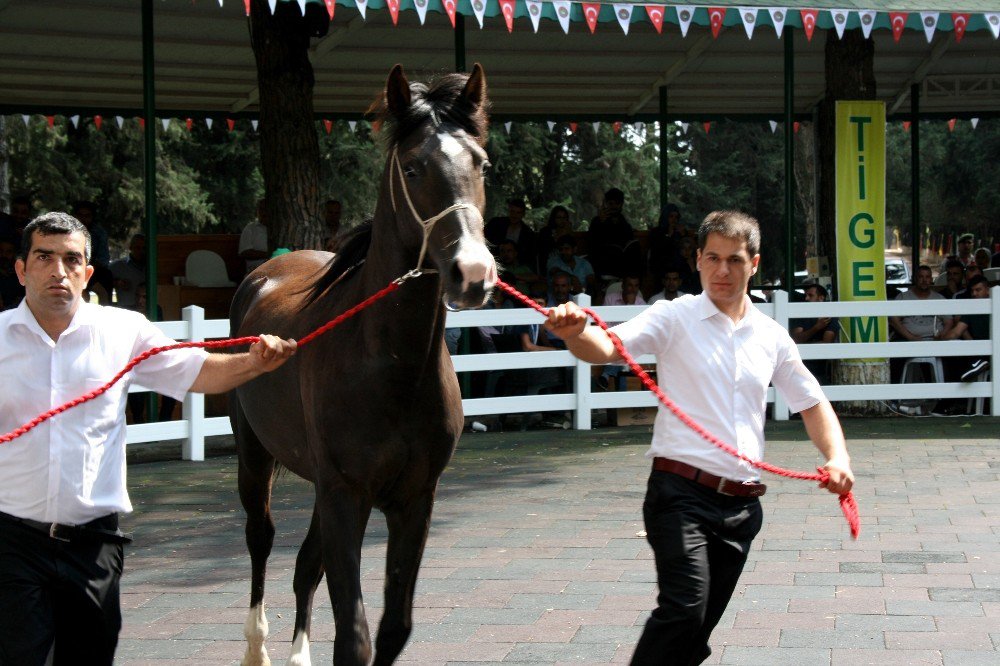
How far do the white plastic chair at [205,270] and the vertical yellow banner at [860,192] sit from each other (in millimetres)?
6695

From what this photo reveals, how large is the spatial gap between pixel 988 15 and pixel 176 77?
35.0 feet

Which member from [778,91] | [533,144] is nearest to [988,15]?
[778,91]

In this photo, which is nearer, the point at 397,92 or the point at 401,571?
the point at 397,92

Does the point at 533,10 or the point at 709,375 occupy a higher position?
the point at 533,10

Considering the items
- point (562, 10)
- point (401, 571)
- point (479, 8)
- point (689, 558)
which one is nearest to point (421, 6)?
point (479, 8)

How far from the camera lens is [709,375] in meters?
4.21

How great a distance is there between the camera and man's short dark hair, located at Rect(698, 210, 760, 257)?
165 inches

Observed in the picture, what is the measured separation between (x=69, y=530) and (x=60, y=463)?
200 mm

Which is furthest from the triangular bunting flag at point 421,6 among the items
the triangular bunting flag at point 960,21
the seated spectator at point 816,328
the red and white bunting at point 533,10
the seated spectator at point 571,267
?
the triangular bunting flag at point 960,21

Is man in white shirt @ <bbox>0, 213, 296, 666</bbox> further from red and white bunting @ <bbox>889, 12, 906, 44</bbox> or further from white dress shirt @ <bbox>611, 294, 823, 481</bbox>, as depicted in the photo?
red and white bunting @ <bbox>889, 12, 906, 44</bbox>

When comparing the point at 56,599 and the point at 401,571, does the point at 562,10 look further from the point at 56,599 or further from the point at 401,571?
the point at 56,599

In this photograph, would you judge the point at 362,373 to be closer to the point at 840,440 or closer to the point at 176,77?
the point at 840,440

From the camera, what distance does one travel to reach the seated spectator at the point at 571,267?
46.9ft

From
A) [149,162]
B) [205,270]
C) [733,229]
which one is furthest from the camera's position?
[205,270]
